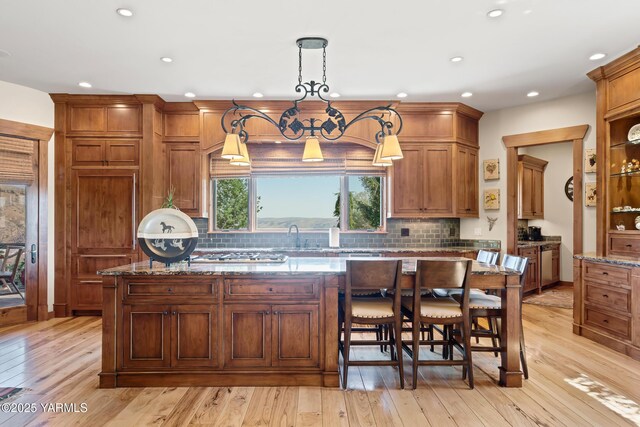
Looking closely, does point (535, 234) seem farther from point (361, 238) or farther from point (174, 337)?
point (174, 337)

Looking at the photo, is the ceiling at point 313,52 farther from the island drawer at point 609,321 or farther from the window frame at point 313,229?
the island drawer at point 609,321

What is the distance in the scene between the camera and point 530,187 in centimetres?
716

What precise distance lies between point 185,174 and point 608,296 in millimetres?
5272

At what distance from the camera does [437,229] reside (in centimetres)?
582

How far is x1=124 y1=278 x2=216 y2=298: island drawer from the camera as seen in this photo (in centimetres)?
282

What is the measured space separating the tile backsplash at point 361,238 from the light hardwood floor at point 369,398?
92.9 inches

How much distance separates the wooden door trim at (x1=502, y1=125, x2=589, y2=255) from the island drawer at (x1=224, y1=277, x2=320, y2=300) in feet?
12.8

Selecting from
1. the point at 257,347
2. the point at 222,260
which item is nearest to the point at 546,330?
the point at 257,347

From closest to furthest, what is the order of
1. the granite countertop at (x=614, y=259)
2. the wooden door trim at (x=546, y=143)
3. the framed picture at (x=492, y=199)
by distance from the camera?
the granite countertop at (x=614, y=259) < the wooden door trim at (x=546, y=143) < the framed picture at (x=492, y=199)

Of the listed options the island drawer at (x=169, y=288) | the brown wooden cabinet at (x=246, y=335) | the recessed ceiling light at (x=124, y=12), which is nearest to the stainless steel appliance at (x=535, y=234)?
the brown wooden cabinet at (x=246, y=335)

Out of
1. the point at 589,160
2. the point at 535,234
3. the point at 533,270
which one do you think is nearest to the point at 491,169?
the point at 589,160

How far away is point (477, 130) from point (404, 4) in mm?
3438

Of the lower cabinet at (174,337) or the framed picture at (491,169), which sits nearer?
the lower cabinet at (174,337)

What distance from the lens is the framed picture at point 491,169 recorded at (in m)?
5.63
